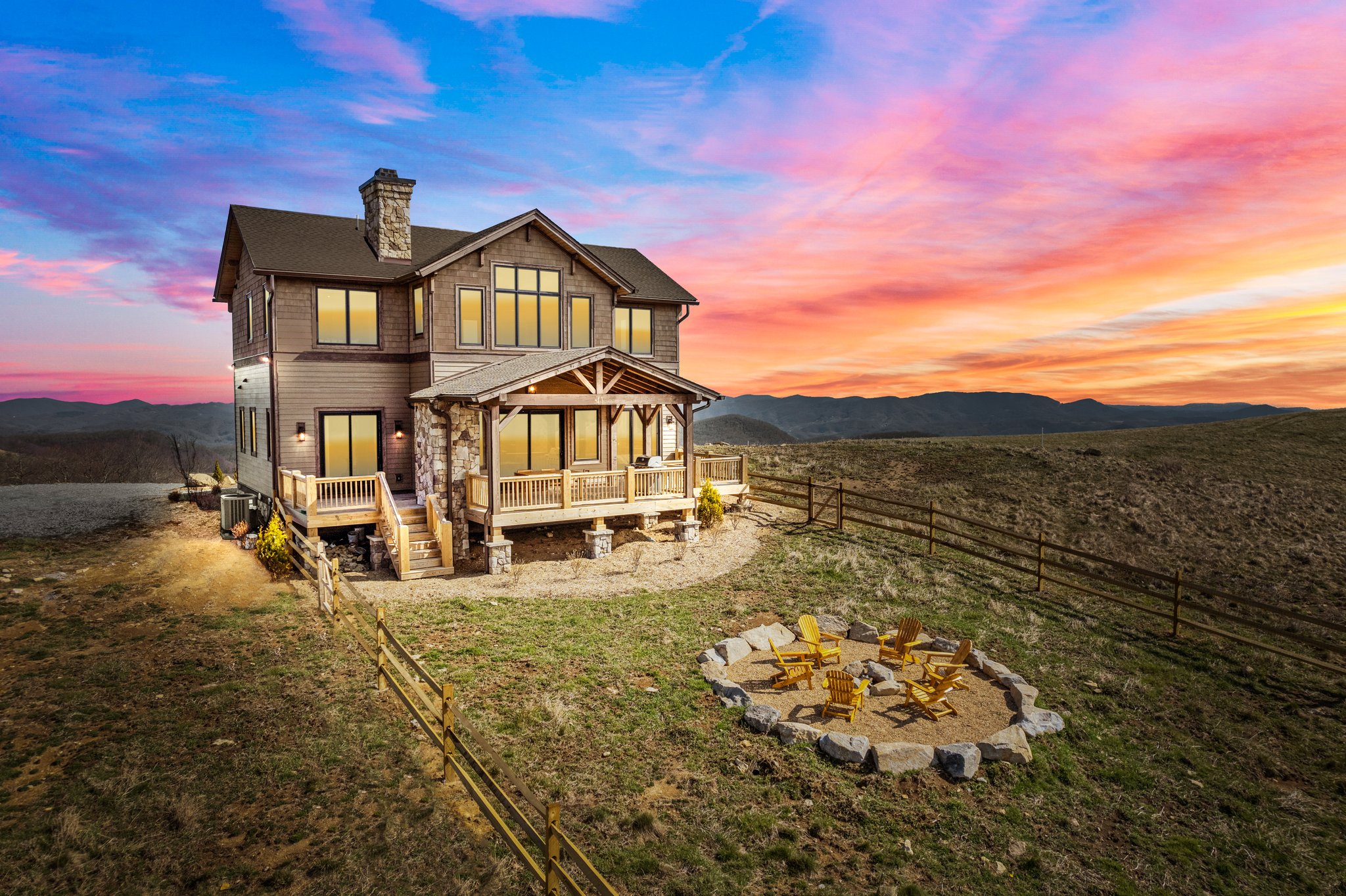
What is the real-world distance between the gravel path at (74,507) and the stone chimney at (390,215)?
1080 cm

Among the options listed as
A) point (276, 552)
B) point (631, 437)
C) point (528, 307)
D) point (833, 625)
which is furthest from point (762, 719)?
point (528, 307)

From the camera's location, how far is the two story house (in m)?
17.6

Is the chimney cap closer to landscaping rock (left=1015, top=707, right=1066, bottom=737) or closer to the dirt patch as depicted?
the dirt patch

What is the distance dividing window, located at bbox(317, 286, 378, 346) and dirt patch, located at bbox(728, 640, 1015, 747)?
14785 millimetres

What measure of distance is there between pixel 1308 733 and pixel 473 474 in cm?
Result: 1653

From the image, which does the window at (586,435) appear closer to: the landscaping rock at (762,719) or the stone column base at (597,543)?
the stone column base at (597,543)

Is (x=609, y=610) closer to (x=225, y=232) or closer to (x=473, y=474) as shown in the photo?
(x=473, y=474)

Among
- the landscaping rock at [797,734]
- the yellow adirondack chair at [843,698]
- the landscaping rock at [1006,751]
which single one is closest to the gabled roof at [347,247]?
the yellow adirondack chair at [843,698]

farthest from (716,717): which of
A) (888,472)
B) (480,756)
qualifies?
(888,472)

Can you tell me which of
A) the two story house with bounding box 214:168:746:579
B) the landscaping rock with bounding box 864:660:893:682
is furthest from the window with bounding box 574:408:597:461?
the landscaping rock with bounding box 864:660:893:682

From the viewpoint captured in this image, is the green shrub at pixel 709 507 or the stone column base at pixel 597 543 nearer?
the stone column base at pixel 597 543

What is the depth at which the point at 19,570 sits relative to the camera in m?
15.2

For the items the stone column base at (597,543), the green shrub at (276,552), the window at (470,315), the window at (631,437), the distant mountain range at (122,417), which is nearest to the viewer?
the green shrub at (276,552)

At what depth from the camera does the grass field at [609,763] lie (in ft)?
21.8
